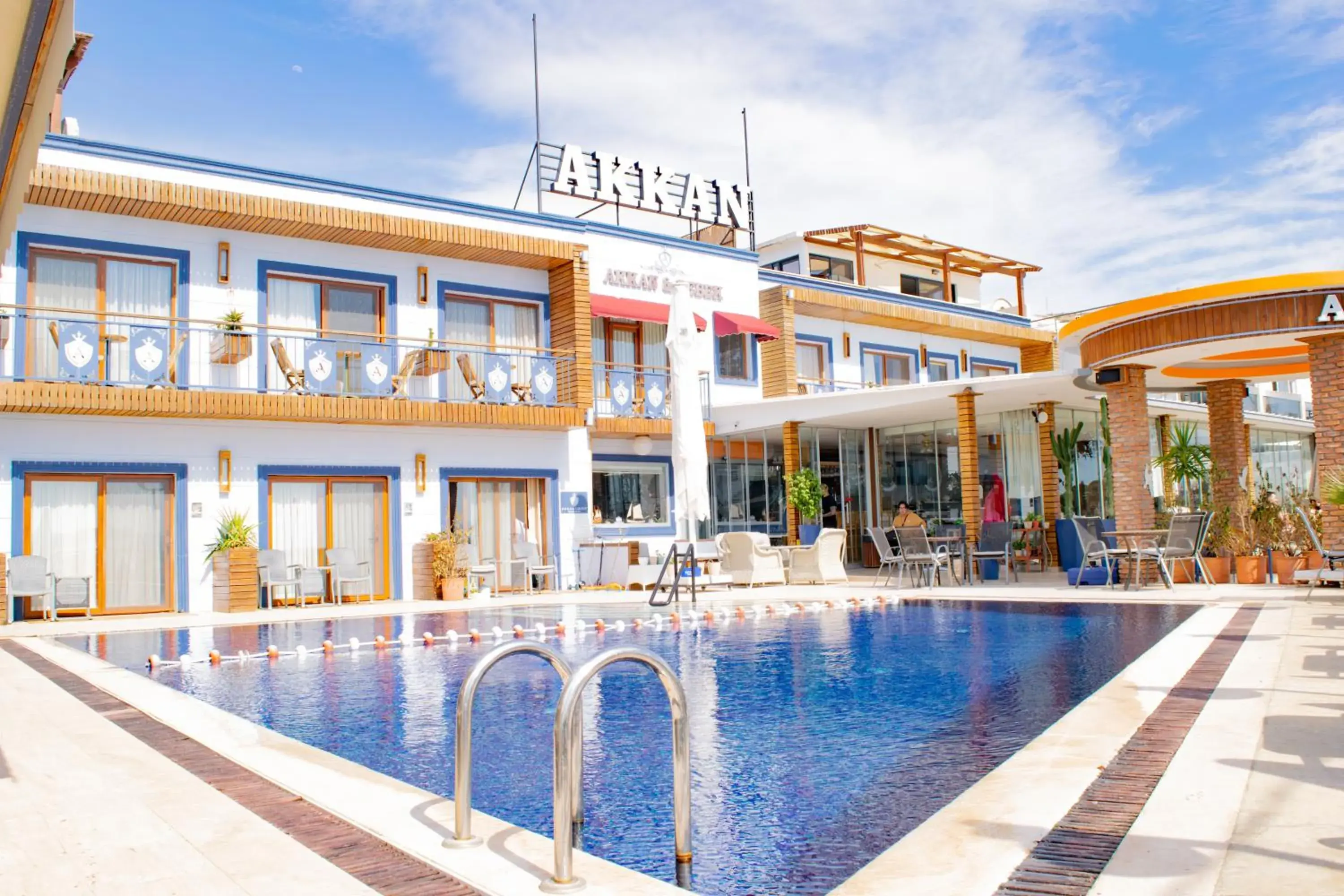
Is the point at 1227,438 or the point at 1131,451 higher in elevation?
the point at 1227,438

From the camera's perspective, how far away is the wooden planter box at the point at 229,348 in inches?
617

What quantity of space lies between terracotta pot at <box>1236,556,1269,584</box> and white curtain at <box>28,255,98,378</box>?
53.5 ft

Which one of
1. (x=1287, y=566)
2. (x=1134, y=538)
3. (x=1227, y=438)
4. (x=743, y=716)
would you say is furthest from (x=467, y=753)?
(x=1227, y=438)

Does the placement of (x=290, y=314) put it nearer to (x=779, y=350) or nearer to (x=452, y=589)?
(x=452, y=589)

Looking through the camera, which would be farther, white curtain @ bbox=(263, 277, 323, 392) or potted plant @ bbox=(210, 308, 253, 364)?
white curtain @ bbox=(263, 277, 323, 392)

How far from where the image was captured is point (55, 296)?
50.0ft

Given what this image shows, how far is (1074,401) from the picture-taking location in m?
19.5

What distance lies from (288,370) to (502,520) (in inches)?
190

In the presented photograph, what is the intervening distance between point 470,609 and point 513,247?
6.83 m

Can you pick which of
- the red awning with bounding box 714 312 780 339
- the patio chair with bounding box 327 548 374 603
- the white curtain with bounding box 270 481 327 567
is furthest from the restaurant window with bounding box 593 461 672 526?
the white curtain with bounding box 270 481 327 567

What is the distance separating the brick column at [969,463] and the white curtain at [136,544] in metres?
12.7

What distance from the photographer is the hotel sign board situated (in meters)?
22.5

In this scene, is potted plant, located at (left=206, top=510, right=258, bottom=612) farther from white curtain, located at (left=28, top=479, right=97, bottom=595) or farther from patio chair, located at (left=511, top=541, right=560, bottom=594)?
patio chair, located at (left=511, top=541, right=560, bottom=594)

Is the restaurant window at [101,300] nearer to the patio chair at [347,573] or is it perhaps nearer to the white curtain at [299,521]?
the white curtain at [299,521]
